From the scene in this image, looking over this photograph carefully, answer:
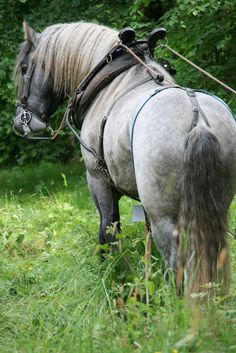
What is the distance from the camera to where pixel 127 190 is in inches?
161

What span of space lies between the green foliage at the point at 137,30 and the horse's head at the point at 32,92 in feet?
8.94

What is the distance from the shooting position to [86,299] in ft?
12.9

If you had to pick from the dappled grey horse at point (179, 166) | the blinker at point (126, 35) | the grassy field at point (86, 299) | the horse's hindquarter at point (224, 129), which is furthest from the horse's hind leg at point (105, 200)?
the horse's hindquarter at point (224, 129)

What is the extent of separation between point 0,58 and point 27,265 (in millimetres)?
5421

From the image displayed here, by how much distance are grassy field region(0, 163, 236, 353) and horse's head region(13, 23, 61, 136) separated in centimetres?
98

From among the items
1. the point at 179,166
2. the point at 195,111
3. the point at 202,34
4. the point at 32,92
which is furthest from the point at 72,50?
the point at 202,34

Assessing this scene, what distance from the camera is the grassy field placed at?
2.93 metres

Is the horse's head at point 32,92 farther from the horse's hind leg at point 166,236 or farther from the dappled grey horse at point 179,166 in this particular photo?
the horse's hind leg at point 166,236

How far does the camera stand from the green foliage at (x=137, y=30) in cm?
778

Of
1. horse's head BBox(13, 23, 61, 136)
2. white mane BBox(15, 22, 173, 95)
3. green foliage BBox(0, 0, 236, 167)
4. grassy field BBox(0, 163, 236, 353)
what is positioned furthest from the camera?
green foliage BBox(0, 0, 236, 167)

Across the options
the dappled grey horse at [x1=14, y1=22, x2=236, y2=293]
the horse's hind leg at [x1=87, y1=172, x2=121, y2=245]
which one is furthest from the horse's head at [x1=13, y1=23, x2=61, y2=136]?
the dappled grey horse at [x1=14, y1=22, x2=236, y2=293]

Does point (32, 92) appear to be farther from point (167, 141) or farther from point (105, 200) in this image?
point (167, 141)

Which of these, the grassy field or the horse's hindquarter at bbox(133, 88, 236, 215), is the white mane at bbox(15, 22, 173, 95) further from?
the horse's hindquarter at bbox(133, 88, 236, 215)

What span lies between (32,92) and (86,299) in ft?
6.46
